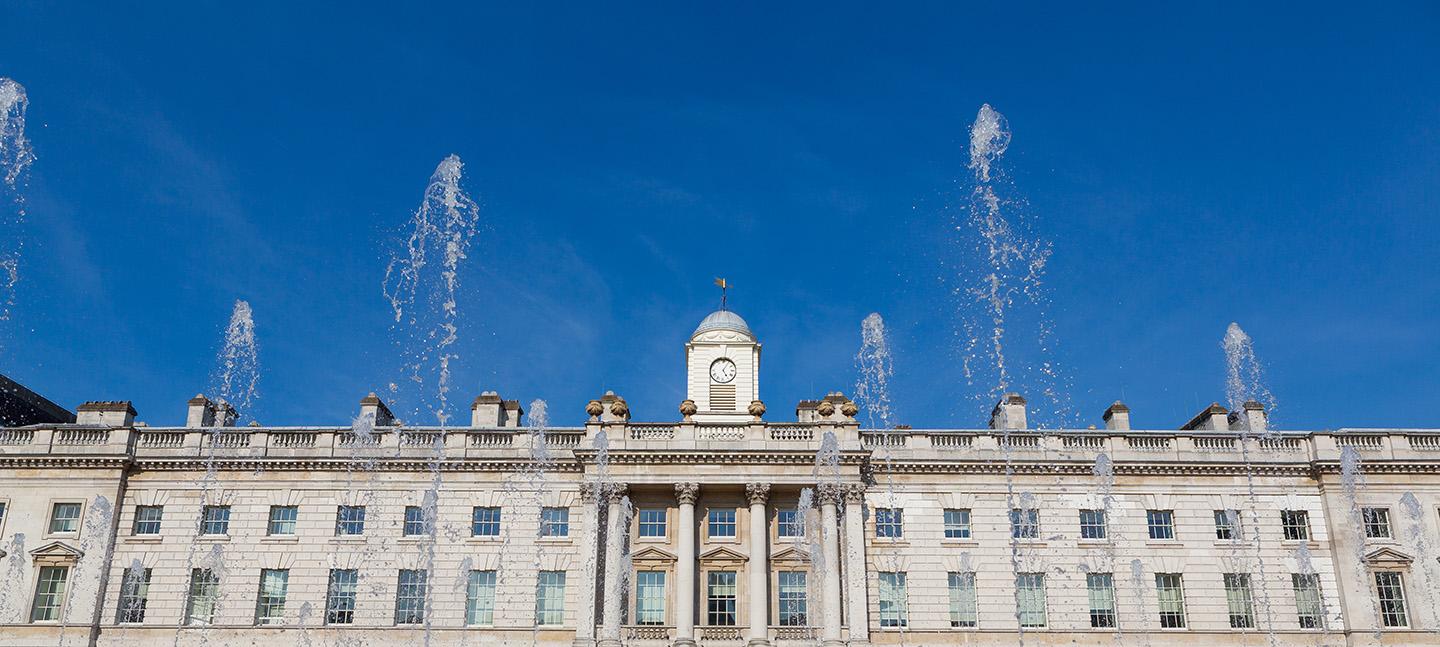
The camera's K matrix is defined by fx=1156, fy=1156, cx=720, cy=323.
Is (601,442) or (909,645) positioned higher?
(601,442)

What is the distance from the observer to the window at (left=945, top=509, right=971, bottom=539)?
1725 inches

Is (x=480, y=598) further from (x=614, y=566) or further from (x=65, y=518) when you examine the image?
(x=65, y=518)

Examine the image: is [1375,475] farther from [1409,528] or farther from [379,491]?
[379,491]

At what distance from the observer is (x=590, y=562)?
42.0 metres

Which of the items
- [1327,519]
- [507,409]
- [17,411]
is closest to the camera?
[1327,519]

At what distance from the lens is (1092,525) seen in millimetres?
43938

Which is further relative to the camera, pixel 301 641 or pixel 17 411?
pixel 17 411

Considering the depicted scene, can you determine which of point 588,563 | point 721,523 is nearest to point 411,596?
point 588,563

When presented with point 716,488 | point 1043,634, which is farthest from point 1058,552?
point 716,488

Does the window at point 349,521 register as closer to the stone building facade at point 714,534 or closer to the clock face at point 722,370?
the stone building facade at point 714,534

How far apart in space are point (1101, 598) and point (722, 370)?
19.9 metres

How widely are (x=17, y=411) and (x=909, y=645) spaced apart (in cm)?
4187

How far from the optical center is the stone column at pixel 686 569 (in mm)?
41344

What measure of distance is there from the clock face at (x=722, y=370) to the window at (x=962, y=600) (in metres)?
15.5
